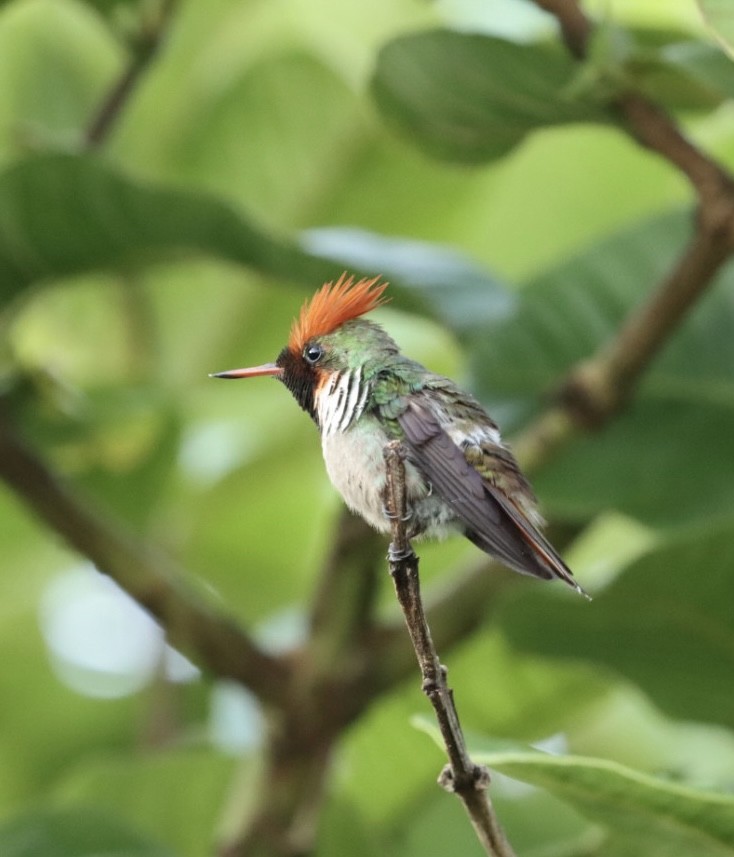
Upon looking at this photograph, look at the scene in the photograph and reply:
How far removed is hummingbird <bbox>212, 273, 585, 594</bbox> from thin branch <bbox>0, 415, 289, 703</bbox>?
61cm

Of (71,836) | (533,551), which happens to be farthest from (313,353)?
(71,836)

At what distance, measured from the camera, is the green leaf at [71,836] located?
2.11m

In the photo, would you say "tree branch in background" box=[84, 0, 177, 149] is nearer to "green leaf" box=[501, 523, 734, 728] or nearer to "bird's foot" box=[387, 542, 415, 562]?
"green leaf" box=[501, 523, 734, 728]

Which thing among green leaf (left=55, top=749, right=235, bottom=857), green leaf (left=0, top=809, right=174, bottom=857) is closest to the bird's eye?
green leaf (left=0, top=809, right=174, bottom=857)

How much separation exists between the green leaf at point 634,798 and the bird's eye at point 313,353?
0.46 meters

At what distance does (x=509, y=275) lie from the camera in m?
3.24

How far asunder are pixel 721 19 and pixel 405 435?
0.54 m

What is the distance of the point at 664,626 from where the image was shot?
2.14 meters

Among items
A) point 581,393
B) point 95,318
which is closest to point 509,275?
point 95,318

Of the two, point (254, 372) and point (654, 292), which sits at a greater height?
point (654, 292)

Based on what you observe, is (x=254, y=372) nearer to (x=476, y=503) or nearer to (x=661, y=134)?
(x=476, y=503)

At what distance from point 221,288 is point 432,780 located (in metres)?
1.08

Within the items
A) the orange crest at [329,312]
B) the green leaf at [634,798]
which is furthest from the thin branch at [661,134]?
the green leaf at [634,798]

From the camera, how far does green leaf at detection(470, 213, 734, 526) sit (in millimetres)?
2340
